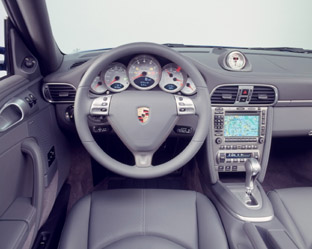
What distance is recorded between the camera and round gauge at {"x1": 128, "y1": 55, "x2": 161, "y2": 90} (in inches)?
50.8

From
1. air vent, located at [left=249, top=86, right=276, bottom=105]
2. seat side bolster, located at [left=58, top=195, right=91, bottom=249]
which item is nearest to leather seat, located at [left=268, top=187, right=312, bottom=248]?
air vent, located at [left=249, top=86, right=276, bottom=105]

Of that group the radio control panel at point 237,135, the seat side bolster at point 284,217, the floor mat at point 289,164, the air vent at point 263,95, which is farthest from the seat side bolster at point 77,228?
the floor mat at point 289,164

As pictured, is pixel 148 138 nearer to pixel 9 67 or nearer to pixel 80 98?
pixel 80 98

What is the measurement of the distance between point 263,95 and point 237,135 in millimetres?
241

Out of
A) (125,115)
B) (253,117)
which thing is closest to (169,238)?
(125,115)

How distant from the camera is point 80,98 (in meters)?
1.16

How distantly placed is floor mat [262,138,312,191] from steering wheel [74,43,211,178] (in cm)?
117

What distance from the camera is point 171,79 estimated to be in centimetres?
132

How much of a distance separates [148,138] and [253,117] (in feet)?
2.05

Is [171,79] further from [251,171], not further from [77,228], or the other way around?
Answer: [77,228]

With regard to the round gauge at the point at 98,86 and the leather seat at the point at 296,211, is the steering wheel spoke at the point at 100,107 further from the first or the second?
the leather seat at the point at 296,211

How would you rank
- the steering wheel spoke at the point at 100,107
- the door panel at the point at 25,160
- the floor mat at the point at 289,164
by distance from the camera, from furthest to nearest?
the floor mat at the point at 289,164
the steering wheel spoke at the point at 100,107
the door panel at the point at 25,160

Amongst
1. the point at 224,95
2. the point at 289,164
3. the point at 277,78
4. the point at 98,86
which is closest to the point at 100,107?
the point at 98,86

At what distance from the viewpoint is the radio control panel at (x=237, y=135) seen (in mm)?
1513
